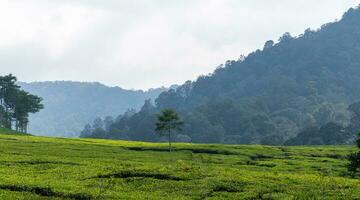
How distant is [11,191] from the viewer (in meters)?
40.8

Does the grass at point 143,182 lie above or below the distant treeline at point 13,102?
below

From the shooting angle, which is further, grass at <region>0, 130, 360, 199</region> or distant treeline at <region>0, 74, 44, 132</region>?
distant treeline at <region>0, 74, 44, 132</region>

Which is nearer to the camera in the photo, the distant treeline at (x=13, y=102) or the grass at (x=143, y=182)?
the grass at (x=143, y=182)

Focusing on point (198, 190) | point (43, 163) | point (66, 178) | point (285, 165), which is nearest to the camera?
point (198, 190)

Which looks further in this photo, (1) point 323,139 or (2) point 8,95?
(1) point 323,139

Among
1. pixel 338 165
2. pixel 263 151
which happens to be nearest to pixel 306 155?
pixel 263 151

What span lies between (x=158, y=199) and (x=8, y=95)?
125518 millimetres

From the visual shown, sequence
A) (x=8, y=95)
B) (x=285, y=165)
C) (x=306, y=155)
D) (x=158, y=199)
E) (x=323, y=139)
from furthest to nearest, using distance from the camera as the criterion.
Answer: (x=323, y=139)
(x=8, y=95)
(x=306, y=155)
(x=285, y=165)
(x=158, y=199)

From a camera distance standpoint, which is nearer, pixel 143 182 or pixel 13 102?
pixel 143 182

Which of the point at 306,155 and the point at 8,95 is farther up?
the point at 8,95

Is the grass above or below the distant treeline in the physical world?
below

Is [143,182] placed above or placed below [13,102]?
below

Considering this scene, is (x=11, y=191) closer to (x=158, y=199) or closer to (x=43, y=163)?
(x=158, y=199)

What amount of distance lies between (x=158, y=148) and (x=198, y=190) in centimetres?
5377
